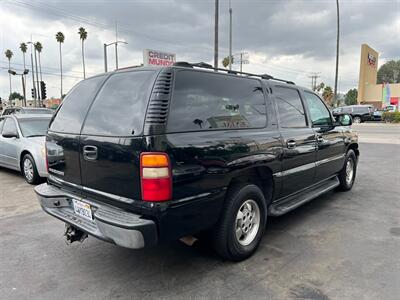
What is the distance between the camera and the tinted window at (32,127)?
24.2 feet

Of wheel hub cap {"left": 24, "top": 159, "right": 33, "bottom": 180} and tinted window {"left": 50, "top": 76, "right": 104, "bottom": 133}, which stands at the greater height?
tinted window {"left": 50, "top": 76, "right": 104, "bottom": 133}

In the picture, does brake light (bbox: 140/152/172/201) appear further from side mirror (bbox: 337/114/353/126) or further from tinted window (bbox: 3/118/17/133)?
tinted window (bbox: 3/118/17/133)

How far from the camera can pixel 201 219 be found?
115 inches

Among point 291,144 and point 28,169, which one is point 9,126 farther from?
point 291,144

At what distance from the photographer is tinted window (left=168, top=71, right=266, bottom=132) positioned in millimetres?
2852

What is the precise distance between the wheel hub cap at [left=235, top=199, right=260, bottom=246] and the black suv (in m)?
0.01

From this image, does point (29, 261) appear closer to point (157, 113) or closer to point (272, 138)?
point (157, 113)

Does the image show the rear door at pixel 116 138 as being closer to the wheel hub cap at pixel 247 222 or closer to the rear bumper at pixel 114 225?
the rear bumper at pixel 114 225

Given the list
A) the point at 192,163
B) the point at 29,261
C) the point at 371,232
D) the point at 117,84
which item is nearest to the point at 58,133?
the point at 117,84

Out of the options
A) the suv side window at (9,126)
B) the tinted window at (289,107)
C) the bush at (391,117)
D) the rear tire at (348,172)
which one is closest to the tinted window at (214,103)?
the tinted window at (289,107)

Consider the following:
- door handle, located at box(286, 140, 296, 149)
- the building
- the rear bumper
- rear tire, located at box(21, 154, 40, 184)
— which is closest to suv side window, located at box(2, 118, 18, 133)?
rear tire, located at box(21, 154, 40, 184)

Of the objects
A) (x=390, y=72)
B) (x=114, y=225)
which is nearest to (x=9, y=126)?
(x=114, y=225)

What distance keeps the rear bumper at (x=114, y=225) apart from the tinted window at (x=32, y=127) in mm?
4710

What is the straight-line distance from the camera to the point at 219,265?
3.38 metres
